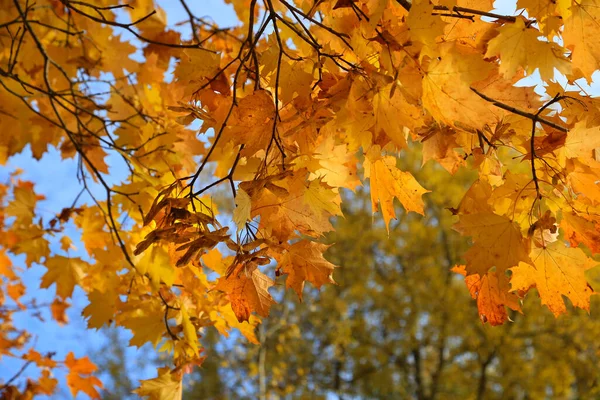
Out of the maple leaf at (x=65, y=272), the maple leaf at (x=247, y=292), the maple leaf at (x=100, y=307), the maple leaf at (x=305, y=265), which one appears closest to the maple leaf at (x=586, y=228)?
the maple leaf at (x=305, y=265)

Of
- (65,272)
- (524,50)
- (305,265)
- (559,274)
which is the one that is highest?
(65,272)

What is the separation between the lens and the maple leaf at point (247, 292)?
4.01 feet

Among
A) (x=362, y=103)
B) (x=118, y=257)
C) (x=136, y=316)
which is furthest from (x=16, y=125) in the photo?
(x=362, y=103)

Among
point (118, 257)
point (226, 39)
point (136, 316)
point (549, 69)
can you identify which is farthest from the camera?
point (226, 39)

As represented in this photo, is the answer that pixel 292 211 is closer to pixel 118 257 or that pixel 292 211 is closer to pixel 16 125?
pixel 118 257

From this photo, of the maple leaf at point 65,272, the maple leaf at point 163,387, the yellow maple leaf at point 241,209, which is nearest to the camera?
the yellow maple leaf at point 241,209

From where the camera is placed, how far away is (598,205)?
1.33 metres

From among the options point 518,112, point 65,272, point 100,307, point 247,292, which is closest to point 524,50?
point 518,112

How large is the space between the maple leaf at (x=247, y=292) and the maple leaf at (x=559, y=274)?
2.06 feet

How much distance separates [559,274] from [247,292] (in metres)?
0.76

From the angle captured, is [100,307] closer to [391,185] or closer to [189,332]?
[189,332]

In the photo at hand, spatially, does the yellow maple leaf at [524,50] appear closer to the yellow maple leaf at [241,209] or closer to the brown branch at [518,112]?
the brown branch at [518,112]

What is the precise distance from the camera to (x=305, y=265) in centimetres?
132

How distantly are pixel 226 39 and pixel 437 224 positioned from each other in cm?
657
